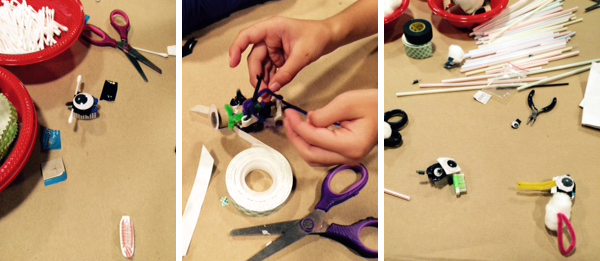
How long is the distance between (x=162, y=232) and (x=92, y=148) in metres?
0.16

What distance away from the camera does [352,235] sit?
600 millimetres

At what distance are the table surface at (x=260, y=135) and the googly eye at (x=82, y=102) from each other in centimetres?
13

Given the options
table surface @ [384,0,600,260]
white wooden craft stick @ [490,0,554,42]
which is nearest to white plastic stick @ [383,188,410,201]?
table surface @ [384,0,600,260]

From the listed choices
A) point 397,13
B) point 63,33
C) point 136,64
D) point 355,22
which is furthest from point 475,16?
point 63,33

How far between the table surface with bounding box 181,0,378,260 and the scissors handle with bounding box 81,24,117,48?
14cm

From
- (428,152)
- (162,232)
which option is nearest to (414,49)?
(428,152)

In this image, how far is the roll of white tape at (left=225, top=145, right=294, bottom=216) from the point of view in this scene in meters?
0.61

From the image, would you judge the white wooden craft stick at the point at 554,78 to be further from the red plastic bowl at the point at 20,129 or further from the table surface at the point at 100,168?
the red plastic bowl at the point at 20,129

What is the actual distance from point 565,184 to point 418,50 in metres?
0.30

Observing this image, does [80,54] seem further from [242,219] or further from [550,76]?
[550,76]

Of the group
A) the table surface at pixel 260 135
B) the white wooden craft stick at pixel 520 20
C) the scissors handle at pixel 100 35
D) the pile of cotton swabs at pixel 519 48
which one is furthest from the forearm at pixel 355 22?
the scissors handle at pixel 100 35

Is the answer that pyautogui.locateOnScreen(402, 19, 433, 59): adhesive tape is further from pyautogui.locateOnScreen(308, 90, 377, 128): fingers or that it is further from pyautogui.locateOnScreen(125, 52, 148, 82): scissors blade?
pyautogui.locateOnScreen(125, 52, 148, 82): scissors blade

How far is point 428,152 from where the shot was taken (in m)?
0.71

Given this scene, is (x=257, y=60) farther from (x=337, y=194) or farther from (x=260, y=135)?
(x=337, y=194)
